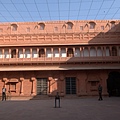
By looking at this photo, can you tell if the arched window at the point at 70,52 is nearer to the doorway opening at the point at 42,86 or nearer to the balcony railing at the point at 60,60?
the balcony railing at the point at 60,60

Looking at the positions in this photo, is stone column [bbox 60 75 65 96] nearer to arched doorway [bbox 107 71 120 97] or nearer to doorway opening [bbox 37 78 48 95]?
doorway opening [bbox 37 78 48 95]

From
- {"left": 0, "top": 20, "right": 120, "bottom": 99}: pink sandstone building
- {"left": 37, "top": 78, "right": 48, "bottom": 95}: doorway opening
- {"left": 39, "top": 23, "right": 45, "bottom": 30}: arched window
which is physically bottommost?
{"left": 37, "top": 78, "right": 48, "bottom": 95}: doorway opening

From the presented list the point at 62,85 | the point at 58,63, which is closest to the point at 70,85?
the point at 62,85

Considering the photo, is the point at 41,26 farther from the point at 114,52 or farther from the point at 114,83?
the point at 114,83

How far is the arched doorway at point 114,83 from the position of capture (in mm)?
27725

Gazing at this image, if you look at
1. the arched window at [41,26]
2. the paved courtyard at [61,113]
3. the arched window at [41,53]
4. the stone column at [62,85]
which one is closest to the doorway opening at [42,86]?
the stone column at [62,85]

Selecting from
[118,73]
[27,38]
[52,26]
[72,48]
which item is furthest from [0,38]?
[118,73]

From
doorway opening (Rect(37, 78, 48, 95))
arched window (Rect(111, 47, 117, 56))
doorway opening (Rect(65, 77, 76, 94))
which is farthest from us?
arched window (Rect(111, 47, 117, 56))

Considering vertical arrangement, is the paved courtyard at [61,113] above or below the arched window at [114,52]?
below

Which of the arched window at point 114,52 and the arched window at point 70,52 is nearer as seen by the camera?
the arched window at point 114,52

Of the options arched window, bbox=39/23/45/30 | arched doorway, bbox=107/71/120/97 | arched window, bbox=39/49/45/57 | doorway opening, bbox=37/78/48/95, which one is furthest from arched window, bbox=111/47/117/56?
arched window, bbox=39/23/45/30

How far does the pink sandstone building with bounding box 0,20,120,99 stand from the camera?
89.8 feet

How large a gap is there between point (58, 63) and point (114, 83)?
871cm

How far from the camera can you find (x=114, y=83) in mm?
28016
